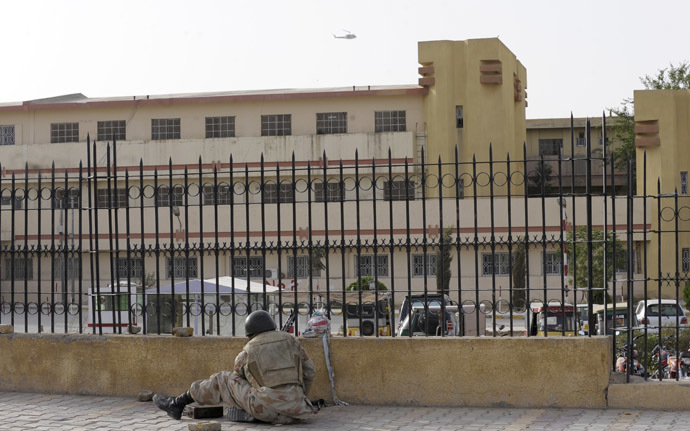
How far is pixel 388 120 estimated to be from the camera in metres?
42.2

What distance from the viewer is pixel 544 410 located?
358 inches

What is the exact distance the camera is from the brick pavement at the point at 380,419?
8352 millimetres

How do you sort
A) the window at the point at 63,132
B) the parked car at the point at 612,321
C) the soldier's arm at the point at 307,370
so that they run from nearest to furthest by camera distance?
the soldier's arm at the point at 307,370
the parked car at the point at 612,321
the window at the point at 63,132

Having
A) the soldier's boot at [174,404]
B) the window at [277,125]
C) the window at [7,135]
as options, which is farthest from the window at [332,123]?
the soldier's boot at [174,404]

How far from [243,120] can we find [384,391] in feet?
112

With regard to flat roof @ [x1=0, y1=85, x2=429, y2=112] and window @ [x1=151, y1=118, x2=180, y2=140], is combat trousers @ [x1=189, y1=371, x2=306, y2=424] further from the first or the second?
window @ [x1=151, y1=118, x2=180, y2=140]

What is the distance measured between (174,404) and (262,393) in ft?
3.26

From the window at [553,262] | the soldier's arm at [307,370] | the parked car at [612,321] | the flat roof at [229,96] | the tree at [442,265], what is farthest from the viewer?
the flat roof at [229,96]

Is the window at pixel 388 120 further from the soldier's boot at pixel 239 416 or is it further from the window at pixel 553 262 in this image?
the soldier's boot at pixel 239 416

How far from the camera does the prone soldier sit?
27.8 feet

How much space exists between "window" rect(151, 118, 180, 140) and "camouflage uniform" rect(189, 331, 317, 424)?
35.3 meters

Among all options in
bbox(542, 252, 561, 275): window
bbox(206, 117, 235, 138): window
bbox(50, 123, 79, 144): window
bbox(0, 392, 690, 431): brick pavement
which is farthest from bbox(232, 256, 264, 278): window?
bbox(0, 392, 690, 431): brick pavement

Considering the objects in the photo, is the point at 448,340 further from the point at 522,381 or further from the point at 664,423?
the point at 664,423

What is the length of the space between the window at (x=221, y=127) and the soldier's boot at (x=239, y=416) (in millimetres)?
34676
